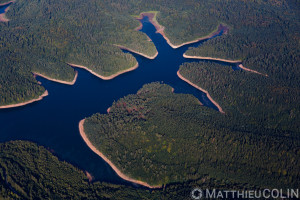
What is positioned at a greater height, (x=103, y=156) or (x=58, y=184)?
(x=103, y=156)

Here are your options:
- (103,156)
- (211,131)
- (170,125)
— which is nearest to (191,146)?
(211,131)

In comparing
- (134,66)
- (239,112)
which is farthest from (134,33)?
(239,112)

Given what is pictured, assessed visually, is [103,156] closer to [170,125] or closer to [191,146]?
[170,125]

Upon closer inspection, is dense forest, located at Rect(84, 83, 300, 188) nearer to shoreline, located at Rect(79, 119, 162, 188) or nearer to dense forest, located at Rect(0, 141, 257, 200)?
shoreline, located at Rect(79, 119, 162, 188)

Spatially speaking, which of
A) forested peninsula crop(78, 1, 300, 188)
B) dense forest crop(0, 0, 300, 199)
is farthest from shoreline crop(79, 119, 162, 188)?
dense forest crop(0, 0, 300, 199)

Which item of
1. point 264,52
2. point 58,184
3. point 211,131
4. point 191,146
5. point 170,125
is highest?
point 264,52

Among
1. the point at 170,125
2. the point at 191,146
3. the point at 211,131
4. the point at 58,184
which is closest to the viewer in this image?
the point at 58,184

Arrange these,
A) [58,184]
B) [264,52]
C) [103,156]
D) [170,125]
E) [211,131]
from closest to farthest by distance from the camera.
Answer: [58,184] < [103,156] < [211,131] < [170,125] < [264,52]
